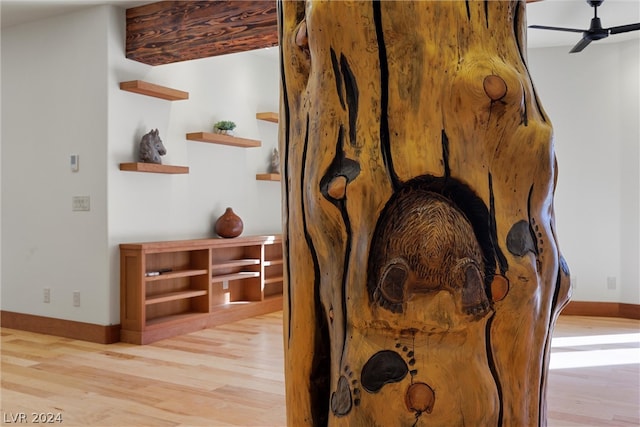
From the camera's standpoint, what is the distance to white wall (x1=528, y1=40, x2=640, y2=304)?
523cm

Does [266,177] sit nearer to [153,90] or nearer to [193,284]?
[193,284]

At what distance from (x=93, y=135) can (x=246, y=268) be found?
1899 millimetres

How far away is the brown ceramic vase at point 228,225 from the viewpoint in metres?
5.02

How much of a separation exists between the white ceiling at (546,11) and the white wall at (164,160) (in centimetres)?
10

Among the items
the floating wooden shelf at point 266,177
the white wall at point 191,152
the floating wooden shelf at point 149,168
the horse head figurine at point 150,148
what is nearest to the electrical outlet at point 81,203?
the white wall at point 191,152

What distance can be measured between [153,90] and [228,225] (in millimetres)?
1352

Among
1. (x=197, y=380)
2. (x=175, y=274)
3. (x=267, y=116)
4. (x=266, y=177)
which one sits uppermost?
(x=267, y=116)

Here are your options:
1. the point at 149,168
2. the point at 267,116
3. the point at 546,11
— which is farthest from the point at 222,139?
the point at 546,11

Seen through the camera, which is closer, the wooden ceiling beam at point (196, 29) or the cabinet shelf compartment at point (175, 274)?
the wooden ceiling beam at point (196, 29)

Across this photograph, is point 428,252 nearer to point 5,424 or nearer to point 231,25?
point 5,424

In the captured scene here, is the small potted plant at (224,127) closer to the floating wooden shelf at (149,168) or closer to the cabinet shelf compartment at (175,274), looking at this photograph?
the floating wooden shelf at (149,168)

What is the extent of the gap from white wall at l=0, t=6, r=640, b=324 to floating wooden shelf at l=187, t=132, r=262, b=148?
12 cm

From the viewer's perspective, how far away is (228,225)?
16.5 ft

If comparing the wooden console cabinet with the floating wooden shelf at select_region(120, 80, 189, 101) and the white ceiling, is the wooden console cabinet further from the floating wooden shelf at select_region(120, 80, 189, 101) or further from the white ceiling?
the white ceiling
